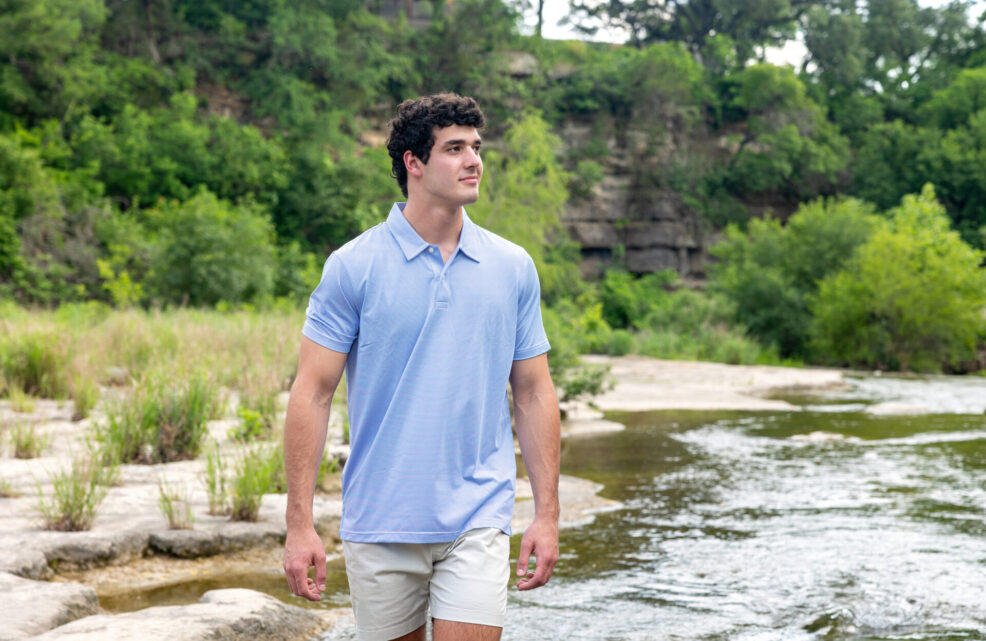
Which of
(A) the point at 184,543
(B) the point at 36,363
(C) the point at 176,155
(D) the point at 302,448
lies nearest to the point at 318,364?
(D) the point at 302,448

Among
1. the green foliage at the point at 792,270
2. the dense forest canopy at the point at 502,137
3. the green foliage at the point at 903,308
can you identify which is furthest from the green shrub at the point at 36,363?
the green foliage at the point at 792,270

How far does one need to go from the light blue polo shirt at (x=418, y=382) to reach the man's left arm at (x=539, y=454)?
0.10 meters

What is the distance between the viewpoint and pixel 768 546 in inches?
286

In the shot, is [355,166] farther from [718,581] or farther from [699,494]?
[718,581]

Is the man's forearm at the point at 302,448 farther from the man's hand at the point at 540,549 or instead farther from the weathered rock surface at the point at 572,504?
the weathered rock surface at the point at 572,504

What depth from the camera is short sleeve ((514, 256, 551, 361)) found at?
9.40ft

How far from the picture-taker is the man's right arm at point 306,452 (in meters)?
2.63

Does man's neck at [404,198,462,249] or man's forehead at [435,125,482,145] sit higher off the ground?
man's forehead at [435,125,482,145]

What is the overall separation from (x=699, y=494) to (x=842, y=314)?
25.2 m

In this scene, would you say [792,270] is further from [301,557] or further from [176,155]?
[301,557]

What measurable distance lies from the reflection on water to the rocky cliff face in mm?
39945

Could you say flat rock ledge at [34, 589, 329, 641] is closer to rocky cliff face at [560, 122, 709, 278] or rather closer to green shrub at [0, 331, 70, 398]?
green shrub at [0, 331, 70, 398]

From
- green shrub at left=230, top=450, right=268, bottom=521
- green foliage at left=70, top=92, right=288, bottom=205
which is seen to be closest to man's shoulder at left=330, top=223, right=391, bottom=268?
green shrub at left=230, top=450, right=268, bottom=521

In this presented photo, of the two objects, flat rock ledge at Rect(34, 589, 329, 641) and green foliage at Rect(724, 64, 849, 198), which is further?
green foliage at Rect(724, 64, 849, 198)
